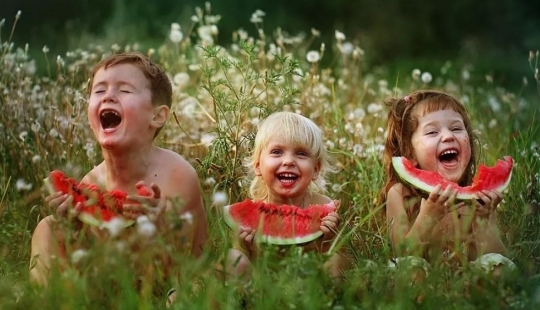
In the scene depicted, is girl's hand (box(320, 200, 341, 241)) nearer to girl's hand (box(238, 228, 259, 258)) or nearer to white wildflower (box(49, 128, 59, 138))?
girl's hand (box(238, 228, 259, 258))

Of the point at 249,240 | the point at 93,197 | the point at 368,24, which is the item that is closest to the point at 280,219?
the point at 249,240

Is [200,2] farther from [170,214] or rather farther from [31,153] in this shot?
[170,214]

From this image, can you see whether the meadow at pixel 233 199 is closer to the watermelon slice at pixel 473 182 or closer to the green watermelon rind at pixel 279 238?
the green watermelon rind at pixel 279 238

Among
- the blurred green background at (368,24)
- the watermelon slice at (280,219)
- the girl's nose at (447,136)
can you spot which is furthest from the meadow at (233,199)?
the blurred green background at (368,24)

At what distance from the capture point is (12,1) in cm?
1446

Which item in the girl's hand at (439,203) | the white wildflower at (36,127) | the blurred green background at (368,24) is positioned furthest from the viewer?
the blurred green background at (368,24)

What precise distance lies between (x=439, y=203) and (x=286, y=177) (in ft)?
2.62

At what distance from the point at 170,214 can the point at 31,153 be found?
248 centimetres

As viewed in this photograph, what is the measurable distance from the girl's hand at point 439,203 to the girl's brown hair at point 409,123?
34 centimetres

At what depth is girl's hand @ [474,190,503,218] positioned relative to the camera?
15.2ft

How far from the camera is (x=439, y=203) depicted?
183 inches

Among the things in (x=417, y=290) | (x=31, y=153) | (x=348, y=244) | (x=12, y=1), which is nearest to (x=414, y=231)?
(x=348, y=244)

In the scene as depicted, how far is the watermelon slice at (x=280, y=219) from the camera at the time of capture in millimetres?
4770

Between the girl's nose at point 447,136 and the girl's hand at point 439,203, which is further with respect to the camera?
the girl's nose at point 447,136
